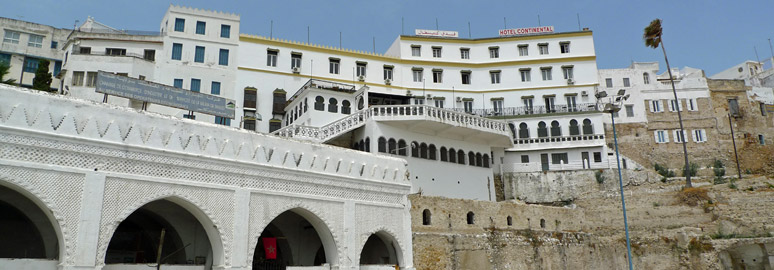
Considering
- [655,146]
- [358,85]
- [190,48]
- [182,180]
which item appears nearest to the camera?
[182,180]

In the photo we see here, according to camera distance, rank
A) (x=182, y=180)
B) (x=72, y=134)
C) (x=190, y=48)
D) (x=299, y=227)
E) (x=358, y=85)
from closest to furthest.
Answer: (x=72, y=134)
(x=182, y=180)
(x=299, y=227)
(x=190, y=48)
(x=358, y=85)

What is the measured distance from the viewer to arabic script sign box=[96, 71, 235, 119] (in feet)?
61.8

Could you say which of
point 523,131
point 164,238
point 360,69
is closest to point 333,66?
point 360,69

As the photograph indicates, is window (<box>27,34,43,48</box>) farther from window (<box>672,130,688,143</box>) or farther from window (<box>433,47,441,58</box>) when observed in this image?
window (<box>672,130,688,143</box>)

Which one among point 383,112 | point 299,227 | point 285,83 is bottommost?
point 299,227

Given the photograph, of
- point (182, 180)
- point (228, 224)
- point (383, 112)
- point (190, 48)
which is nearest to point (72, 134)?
point (182, 180)

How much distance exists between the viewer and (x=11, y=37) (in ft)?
137

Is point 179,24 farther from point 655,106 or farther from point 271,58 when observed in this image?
point 655,106

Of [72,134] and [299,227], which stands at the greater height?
[72,134]

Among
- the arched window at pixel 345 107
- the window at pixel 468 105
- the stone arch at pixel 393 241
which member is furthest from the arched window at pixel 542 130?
the stone arch at pixel 393 241

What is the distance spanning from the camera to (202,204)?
17.5m

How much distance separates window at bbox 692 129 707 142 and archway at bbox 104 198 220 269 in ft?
136

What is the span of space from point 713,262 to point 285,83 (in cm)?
2921

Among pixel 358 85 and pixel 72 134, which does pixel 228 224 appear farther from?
pixel 358 85
